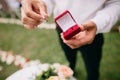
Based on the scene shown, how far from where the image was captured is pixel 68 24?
110 cm

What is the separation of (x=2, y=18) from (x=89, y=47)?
2195 millimetres

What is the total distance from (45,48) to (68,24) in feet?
5.74

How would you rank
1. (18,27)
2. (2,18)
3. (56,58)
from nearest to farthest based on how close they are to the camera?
(56,58), (18,27), (2,18)

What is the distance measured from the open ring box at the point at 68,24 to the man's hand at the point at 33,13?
0.26 feet

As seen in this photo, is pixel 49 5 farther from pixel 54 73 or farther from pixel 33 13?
pixel 54 73

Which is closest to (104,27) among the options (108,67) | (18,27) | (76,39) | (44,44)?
(76,39)

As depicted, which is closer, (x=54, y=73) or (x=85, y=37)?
(x=85, y=37)

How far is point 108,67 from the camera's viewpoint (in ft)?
8.23

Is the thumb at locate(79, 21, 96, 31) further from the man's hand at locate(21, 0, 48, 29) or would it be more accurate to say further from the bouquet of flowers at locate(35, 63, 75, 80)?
the bouquet of flowers at locate(35, 63, 75, 80)

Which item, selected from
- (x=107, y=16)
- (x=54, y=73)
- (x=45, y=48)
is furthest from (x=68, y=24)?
(x=45, y=48)

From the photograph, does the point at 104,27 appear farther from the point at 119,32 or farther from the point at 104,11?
the point at 119,32

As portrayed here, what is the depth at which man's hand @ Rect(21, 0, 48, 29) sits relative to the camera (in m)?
1.11

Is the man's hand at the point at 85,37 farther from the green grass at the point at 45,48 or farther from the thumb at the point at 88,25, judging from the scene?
the green grass at the point at 45,48

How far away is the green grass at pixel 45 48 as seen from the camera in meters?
2.49
